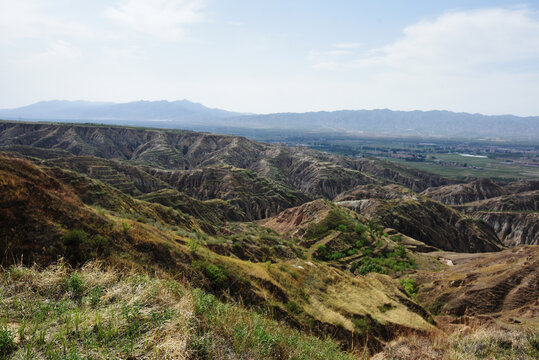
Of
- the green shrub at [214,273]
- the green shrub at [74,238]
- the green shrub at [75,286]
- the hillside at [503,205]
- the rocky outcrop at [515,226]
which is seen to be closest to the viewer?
the green shrub at [75,286]

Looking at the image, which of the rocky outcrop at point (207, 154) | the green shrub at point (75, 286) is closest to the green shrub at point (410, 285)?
the green shrub at point (75, 286)

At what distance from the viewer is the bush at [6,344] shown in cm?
431

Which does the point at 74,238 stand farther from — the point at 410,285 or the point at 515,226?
the point at 515,226

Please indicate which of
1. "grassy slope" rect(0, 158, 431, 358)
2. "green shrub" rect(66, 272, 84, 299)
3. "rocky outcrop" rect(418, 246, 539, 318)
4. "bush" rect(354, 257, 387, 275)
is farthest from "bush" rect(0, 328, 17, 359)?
"bush" rect(354, 257, 387, 275)

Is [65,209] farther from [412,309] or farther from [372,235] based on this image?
[372,235]

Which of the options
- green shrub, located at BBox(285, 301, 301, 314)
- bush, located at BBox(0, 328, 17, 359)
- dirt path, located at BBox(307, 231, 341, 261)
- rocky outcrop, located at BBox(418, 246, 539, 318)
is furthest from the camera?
dirt path, located at BBox(307, 231, 341, 261)

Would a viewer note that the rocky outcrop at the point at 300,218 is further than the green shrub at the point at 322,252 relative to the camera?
Yes

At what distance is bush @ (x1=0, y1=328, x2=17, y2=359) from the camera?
14.1ft

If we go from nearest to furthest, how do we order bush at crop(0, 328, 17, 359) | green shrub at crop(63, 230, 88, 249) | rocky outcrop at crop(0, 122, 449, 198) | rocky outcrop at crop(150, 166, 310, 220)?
bush at crop(0, 328, 17, 359) < green shrub at crop(63, 230, 88, 249) < rocky outcrop at crop(150, 166, 310, 220) < rocky outcrop at crop(0, 122, 449, 198)

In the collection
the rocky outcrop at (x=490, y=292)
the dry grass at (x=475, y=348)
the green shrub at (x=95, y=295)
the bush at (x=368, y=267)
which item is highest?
the green shrub at (x=95, y=295)

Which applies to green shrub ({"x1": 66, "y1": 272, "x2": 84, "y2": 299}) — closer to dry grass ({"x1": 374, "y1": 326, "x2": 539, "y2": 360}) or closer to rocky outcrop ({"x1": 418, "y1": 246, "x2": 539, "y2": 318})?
dry grass ({"x1": 374, "y1": 326, "x2": 539, "y2": 360})

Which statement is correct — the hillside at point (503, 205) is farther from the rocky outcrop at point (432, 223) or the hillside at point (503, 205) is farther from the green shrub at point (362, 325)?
the green shrub at point (362, 325)

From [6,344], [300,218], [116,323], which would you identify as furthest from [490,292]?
[300,218]

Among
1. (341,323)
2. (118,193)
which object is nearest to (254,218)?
(118,193)
